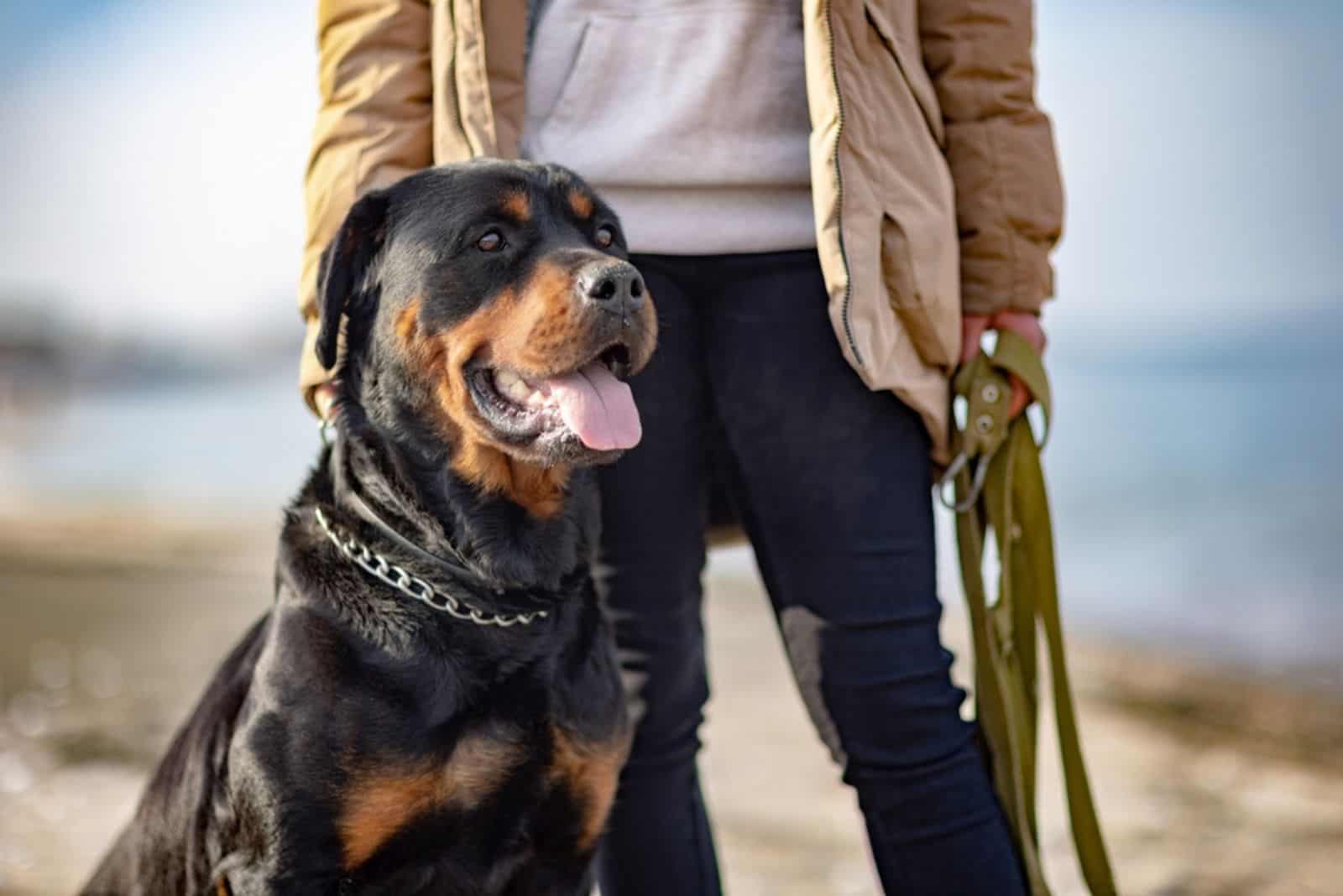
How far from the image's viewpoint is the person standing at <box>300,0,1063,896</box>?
2.01 m

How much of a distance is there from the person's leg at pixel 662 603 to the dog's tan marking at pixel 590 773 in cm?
18

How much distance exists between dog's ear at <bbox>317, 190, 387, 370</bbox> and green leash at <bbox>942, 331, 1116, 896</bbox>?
93 centimetres

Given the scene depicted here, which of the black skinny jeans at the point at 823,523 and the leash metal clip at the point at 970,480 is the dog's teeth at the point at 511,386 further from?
the leash metal clip at the point at 970,480

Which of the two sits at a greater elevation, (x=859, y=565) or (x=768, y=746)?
(x=859, y=565)

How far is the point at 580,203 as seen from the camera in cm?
202

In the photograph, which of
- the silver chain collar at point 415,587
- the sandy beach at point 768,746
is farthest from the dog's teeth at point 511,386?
the sandy beach at point 768,746

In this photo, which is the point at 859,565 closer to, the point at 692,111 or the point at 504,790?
the point at 504,790

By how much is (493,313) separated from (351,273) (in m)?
0.27

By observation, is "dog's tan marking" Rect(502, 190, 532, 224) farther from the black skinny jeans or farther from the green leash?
the green leash

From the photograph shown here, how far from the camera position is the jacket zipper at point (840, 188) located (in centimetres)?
192

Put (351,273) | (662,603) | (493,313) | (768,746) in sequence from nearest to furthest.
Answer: (493,313) < (351,273) < (662,603) < (768,746)

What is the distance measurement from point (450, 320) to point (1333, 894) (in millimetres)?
2352

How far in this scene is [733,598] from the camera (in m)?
6.17

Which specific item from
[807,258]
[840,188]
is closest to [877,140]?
[840,188]
